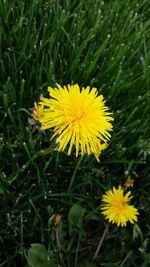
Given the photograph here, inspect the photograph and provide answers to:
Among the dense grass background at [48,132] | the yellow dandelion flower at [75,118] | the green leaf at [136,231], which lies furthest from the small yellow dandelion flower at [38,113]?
the green leaf at [136,231]

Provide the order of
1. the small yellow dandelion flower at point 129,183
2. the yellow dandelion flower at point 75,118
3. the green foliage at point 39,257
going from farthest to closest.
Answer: the small yellow dandelion flower at point 129,183
the green foliage at point 39,257
the yellow dandelion flower at point 75,118

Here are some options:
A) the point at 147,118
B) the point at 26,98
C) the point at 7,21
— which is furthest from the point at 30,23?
the point at 147,118

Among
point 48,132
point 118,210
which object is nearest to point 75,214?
point 118,210

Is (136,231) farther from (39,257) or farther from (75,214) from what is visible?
(39,257)

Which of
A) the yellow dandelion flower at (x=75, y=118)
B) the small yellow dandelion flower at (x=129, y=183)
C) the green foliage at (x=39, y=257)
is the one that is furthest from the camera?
the small yellow dandelion flower at (x=129, y=183)

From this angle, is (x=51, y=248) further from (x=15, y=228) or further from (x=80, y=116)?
(x=80, y=116)

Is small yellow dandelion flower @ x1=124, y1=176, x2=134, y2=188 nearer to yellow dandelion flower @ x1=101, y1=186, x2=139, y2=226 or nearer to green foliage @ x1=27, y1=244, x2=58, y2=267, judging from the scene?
yellow dandelion flower @ x1=101, y1=186, x2=139, y2=226

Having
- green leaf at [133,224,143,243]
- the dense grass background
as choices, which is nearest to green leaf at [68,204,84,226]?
the dense grass background

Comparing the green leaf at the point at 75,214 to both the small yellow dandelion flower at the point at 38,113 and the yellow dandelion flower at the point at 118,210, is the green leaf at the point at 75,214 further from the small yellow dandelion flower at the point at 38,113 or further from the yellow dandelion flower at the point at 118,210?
the small yellow dandelion flower at the point at 38,113
